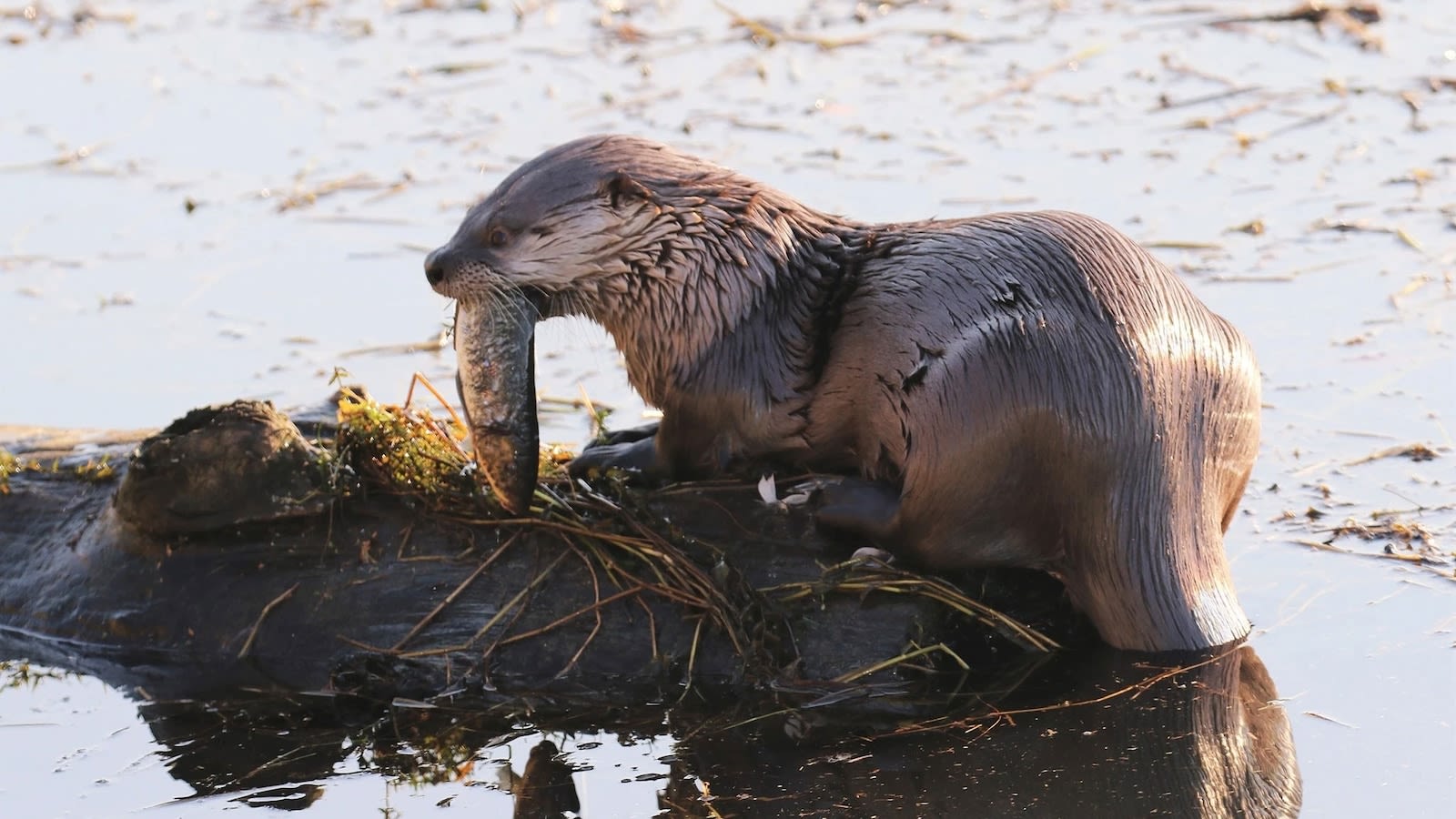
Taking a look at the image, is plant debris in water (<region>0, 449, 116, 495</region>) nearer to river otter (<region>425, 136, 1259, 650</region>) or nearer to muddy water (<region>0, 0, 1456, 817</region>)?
muddy water (<region>0, 0, 1456, 817</region>)

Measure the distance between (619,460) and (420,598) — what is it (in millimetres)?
550

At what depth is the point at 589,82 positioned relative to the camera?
877 cm

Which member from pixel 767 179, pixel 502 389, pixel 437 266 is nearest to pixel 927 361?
pixel 502 389

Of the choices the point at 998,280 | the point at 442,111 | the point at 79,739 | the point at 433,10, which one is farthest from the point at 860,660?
the point at 433,10

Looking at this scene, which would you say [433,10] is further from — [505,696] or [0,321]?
[505,696]

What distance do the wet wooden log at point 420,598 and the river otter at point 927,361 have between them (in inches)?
7.5

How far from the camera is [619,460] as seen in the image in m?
4.57

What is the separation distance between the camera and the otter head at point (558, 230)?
14.2 ft

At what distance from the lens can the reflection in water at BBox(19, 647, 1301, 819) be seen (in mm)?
3740

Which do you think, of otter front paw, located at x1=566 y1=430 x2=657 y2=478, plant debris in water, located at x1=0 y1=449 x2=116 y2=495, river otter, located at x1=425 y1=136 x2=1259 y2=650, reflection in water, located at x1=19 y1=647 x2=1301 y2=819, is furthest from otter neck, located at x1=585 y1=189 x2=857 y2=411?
plant debris in water, located at x1=0 y1=449 x2=116 y2=495

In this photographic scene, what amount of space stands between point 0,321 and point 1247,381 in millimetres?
4242

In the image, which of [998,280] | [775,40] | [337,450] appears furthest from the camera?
[775,40]

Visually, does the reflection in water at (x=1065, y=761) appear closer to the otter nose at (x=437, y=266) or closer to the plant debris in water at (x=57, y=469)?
the otter nose at (x=437, y=266)

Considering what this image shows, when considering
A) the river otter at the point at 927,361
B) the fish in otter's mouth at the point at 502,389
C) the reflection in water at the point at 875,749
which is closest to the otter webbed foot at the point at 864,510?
the river otter at the point at 927,361
